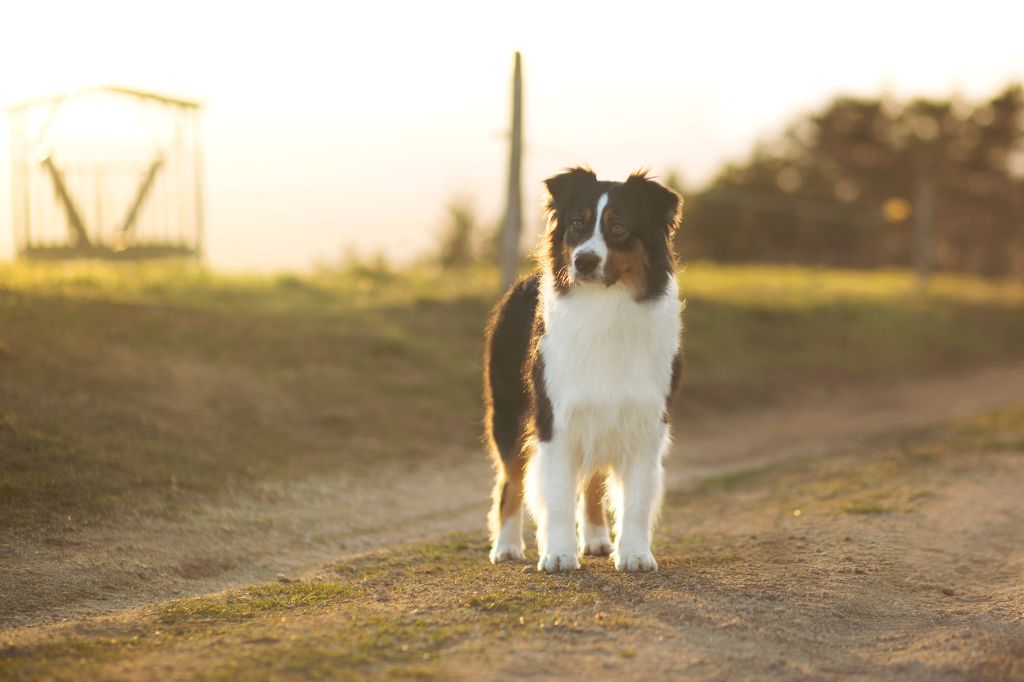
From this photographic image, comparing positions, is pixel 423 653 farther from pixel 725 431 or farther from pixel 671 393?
pixel 725 431

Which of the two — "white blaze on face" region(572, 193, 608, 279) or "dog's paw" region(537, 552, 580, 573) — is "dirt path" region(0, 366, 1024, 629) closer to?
"dog's paw" region(537, 552, 580, 573)

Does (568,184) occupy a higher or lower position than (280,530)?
higher

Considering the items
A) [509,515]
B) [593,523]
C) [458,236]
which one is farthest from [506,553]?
[458,236]

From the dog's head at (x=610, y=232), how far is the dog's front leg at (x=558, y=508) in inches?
34.6

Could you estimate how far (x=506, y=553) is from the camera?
652 cm

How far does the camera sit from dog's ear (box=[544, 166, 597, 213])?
19.2ft

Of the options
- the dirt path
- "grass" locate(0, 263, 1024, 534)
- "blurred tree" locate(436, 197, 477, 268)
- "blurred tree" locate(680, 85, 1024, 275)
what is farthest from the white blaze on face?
"blurred tree" locate(680, 85, 1024, 275)

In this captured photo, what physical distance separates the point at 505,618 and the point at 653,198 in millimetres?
2230

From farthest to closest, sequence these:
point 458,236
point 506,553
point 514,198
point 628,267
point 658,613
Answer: point 458,236 → point 514,198 → point 506,553 → point 628,267 → point 658,613

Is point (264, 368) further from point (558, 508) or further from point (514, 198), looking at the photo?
point (558, 508)

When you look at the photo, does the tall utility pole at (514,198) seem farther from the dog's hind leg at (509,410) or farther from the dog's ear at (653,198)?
the dog's ear at (653,198)

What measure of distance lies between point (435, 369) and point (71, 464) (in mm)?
5572

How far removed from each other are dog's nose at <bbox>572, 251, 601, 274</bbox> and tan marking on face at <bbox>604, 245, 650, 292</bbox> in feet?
0.23

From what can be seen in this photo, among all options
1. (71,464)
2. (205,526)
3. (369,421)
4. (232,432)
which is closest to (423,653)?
(205,526)
